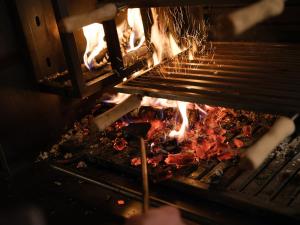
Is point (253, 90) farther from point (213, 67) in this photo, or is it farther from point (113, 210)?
point (113, 210)

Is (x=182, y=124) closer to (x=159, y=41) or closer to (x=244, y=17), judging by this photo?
(x=159, y=41)

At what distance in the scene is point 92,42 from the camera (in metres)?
2.54

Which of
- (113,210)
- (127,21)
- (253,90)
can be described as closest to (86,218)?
(113,210)

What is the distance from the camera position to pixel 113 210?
1861 mm

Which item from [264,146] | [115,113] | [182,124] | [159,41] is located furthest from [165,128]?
[264,146]

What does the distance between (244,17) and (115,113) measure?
2.57ft

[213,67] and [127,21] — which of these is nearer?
[213,67]

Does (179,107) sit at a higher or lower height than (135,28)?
lower

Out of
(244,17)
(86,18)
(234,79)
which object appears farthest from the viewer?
(234,79)

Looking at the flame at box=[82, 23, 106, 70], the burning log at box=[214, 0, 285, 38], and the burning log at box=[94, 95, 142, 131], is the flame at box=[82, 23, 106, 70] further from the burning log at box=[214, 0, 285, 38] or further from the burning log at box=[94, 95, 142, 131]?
the burning log at box=[214, 0, 285, 38]

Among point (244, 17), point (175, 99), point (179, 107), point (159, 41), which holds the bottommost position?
point (179, 107)

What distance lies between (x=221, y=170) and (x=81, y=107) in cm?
117

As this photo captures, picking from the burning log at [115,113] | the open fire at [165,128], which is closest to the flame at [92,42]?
the open fire at [165,128]

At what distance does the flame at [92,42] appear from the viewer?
2.48m
